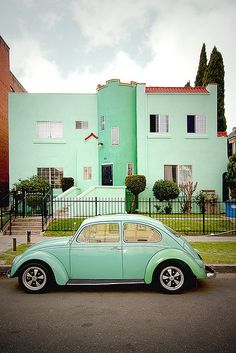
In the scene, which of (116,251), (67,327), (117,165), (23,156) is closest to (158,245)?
(116,251)

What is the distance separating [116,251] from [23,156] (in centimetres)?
1927

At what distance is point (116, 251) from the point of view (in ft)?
20.0

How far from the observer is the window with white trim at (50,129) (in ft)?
78.1

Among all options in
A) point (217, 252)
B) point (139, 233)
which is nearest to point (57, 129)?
point (217, 252)

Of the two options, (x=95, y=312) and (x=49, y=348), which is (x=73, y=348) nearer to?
(x=49, y=348)

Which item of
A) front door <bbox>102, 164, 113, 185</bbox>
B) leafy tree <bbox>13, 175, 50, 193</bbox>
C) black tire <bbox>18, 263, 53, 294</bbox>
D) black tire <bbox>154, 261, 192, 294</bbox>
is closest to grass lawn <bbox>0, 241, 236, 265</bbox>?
black tire <bbox>18, 263, 53, 294</bbox>

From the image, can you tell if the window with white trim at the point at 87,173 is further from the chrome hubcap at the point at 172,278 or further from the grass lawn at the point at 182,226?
the chrome hubcap at the point at 172,278

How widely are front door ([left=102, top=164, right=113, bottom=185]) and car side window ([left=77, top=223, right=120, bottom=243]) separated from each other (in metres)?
16.4

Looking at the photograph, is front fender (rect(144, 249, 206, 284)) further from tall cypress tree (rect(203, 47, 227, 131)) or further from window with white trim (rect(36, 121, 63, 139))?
tall cypress tree (rect(203, 47, 227, 131))

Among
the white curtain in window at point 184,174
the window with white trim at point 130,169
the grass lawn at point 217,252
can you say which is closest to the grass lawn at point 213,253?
the grass lawn at point 217,252

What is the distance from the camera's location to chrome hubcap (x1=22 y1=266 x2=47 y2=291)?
6133mm

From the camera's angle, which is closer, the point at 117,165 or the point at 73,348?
the point at 73,348

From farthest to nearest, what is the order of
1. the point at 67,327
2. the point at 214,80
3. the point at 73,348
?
the point at 214,80, the point at 67,327, the point at 73,348

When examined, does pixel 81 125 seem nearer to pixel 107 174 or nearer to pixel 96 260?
pixel 107 174
